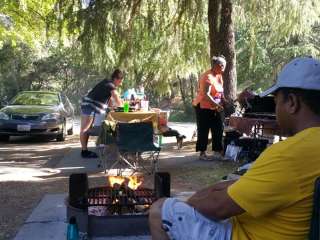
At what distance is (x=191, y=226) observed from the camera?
292cm

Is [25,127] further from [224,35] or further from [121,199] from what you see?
[121,199]

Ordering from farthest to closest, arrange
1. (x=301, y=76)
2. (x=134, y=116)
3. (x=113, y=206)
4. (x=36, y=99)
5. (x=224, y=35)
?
(x=36, y=99) < (x=224, y=35) < (x=134, y=116) < (x=113, y=206) < (x=301, y=76)

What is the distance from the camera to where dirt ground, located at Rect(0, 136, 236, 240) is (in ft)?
22.2

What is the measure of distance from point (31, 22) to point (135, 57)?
954 centimetres

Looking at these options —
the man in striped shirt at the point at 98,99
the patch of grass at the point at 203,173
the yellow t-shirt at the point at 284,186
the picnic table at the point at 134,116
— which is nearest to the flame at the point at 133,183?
the patch of grass at the point at 203,173

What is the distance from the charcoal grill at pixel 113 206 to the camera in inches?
193

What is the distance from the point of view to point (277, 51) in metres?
31.1

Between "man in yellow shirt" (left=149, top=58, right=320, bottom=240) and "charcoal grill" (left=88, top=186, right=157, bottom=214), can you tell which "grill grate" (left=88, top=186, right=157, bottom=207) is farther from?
"man in yellow shirt" (left=149, top=58, right=320, bottom=240)

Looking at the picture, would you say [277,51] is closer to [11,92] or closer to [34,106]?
[11,92]

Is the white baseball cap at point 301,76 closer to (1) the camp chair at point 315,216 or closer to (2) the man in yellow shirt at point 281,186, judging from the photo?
(2) the man in yellow shirt at point 281,186

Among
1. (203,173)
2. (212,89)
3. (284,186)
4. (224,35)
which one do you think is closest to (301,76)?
(284,186)

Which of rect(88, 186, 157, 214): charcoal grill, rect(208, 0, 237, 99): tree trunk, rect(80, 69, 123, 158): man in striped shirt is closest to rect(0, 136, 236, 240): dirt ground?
rect(80, 69, 123, 158): man in striped shirt

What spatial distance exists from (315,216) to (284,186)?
0.22 m

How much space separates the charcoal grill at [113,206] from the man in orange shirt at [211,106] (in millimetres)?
4364
